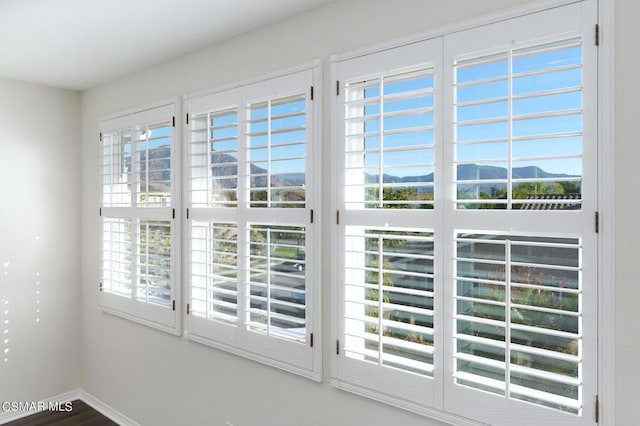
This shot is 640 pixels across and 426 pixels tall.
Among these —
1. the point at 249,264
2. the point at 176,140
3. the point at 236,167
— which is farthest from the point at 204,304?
the point at 176,140

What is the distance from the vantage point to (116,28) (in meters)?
2.42

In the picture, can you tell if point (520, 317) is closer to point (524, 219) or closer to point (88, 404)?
point (524, 219)

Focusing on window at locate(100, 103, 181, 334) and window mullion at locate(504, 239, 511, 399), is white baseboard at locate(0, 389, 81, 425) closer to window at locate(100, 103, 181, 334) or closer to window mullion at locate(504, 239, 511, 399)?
window at locate(100, 103, 181, 334)

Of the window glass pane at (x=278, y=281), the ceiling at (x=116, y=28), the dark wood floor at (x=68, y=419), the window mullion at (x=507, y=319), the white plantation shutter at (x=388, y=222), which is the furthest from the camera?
the dark wood floor at (x=68, y=419)

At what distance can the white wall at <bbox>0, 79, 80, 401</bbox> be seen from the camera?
3.44 meters

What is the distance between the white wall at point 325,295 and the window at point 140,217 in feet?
0.50

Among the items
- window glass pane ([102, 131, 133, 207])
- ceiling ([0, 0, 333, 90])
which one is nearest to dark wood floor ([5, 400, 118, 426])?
window glass pane ([102, 131, 133, 207])

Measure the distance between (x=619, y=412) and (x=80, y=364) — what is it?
3.93 m

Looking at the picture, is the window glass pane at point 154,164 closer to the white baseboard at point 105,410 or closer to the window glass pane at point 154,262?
the window glass pane at point 154,262

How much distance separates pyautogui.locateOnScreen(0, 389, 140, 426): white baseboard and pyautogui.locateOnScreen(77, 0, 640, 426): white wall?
0.06 metres

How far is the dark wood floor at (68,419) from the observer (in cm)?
343

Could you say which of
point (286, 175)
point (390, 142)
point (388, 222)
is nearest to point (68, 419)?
point (286, 175)

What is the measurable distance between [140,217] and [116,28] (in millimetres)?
1290

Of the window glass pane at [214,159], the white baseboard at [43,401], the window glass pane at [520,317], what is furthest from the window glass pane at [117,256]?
the window glass pane at [520,317]
